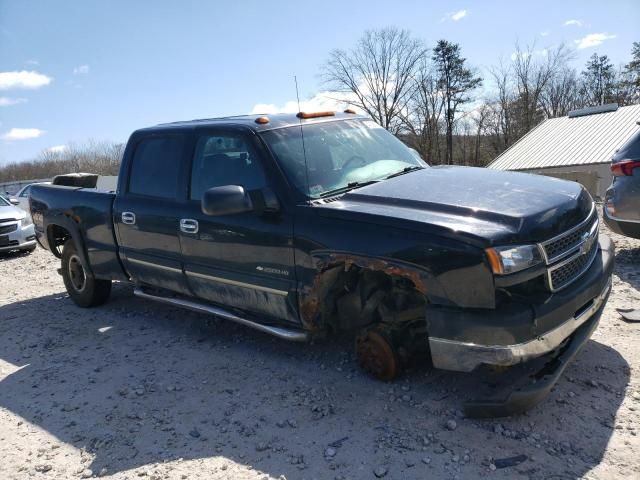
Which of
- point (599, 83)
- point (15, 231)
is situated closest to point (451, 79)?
point (599, 83)

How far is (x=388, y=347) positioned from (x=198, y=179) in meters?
2.16

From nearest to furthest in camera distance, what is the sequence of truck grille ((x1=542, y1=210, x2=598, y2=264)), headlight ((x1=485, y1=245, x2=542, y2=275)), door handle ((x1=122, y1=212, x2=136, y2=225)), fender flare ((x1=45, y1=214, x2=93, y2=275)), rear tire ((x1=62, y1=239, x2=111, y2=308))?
headlight ((x1=485, y1=245, x2=542, y2=275)) → truck grille ((x1=542, y1=210, x2=598, y2=264)) → door handle ((x1=122, y1=212, x2=136, y2=225)) → fender flare ((x1=45, y1=214, x2=93, y2=275)) → rear tire ((x1=62, y1=239, x2=111, y2=308))

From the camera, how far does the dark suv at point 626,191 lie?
5.64m

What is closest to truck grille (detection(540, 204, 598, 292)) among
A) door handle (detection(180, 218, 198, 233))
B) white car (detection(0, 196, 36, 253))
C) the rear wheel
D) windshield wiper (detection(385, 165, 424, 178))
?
the rear wheel

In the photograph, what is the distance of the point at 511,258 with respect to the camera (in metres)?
2.84

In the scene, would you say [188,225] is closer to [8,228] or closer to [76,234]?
[76,234]

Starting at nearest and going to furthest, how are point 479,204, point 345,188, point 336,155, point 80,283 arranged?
point 479,204 → point 345,188 → point 336,155 → point 80,283

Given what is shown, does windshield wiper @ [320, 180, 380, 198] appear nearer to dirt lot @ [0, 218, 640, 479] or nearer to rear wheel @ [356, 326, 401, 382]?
rear wheel @ [356, 326, 401, 382]

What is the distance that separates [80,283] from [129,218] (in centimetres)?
176

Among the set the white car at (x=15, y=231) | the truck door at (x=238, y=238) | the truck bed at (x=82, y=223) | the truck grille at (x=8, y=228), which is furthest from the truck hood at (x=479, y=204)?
the truck grille at (x=8, y=228)

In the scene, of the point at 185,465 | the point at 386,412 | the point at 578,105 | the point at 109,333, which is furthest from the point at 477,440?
the point at 578,105

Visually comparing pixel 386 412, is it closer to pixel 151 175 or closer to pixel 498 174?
pixel 498 174

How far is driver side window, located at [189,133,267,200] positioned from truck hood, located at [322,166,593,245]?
0.77 metres

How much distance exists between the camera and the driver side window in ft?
13.3
